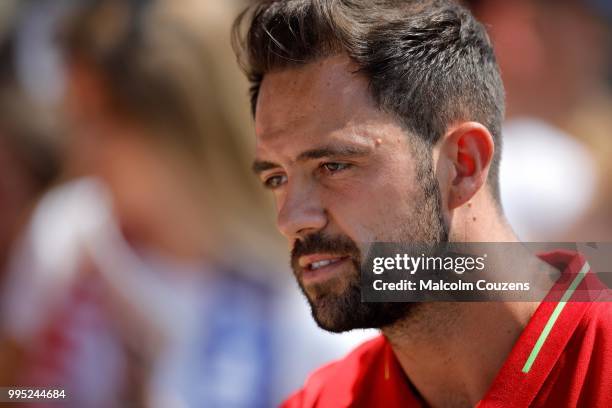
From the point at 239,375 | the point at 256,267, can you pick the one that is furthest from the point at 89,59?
the point at 239,375

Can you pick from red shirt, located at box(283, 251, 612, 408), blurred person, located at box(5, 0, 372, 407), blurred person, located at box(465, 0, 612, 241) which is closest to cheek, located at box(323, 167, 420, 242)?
red shirt, located at box(283, 251, 612, 408)

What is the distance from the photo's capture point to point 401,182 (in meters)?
Answer: 2.40

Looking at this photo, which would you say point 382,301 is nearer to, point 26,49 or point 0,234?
point 0,234

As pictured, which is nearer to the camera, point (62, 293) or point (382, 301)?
point (382, 301)

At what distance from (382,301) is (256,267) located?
68.6 inches

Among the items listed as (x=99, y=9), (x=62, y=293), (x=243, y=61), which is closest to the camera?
(x=243, y=61)

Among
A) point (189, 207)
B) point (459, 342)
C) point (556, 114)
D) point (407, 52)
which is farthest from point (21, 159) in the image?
point (459, 342)

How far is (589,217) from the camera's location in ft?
12.2

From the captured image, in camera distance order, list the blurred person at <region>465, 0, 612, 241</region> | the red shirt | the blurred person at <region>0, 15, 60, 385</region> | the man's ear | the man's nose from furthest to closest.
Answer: the blurred person at <region>0, 15, 60, 385</region> → the blurred person at <region>465, 0, 612, 241</region> → the man's ear → the man's nose → the red shirt

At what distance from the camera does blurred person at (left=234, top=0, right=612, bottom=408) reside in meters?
2.37

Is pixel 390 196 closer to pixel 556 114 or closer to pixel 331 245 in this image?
pixel 331 245

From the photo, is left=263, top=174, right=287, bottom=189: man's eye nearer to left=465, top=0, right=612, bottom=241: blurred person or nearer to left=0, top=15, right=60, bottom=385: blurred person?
left=465, top=0, right=612, bottom=241: blurred person

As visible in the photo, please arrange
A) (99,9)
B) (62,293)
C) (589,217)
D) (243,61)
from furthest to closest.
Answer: (99,9), (62,293), (589,217), (243,61)

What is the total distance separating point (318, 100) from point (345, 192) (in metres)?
0.24
